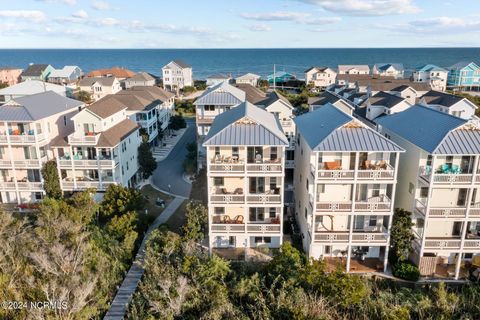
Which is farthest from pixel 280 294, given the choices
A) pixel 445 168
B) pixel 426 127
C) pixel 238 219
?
pixel 426 127

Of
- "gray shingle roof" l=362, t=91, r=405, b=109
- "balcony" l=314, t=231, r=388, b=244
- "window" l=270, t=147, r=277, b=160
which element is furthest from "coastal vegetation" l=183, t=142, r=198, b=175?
Result: "gray shingle roof" l=362, t=91, r=405, b=109

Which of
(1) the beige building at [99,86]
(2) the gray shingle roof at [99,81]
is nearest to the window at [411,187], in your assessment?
(1) the beige building at [99,86]

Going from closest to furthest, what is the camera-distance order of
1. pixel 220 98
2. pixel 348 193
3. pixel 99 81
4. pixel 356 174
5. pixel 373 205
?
pixel 356 174
pixel 373 205
pixel 348 193
pixel 220 98
pixel 99 81

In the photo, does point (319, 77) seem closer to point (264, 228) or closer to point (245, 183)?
point (264, 228)

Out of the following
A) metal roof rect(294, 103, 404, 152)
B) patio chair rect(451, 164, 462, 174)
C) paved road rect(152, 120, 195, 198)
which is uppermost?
metal roof rect(294, 103, 404, 152)

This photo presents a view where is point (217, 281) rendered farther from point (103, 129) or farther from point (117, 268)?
point (103, 129)

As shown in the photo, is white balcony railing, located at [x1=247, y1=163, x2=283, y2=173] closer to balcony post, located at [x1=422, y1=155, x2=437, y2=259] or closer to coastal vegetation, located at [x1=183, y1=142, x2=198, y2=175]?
balcony post, located at [x1=422, y1=155, x2=437, y2=259]

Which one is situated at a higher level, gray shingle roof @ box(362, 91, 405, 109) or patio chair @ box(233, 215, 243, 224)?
gray shingle roof @ box(362, 91, 405, 109)
